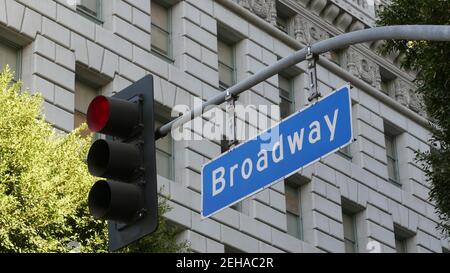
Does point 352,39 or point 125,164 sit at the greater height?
point 352,39

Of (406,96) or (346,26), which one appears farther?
(406,96)

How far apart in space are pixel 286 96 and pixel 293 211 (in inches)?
147

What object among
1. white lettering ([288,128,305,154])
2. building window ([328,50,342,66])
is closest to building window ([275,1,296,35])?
building window ([328,50,342,66])

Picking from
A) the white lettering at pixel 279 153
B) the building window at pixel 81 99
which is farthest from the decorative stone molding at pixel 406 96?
the white lettering at pixel 279 153

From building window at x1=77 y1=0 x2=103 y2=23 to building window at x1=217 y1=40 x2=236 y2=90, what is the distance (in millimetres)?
4713

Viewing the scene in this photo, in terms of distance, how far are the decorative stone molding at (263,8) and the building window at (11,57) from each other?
9.37 m

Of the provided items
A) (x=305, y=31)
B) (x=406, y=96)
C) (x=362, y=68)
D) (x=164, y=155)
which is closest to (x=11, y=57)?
(x=164, y=155)

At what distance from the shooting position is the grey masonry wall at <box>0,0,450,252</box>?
2775 cm

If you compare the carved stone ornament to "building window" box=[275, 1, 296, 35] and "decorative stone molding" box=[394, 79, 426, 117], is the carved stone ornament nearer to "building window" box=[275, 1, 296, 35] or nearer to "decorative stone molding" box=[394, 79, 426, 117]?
"decorative stone molding" box=[394, 79, 426, 117]

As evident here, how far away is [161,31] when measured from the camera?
32156 mm

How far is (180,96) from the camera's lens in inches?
1217

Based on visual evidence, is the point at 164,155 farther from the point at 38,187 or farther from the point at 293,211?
the point at 38,187

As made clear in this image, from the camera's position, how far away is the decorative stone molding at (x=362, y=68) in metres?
38.8
